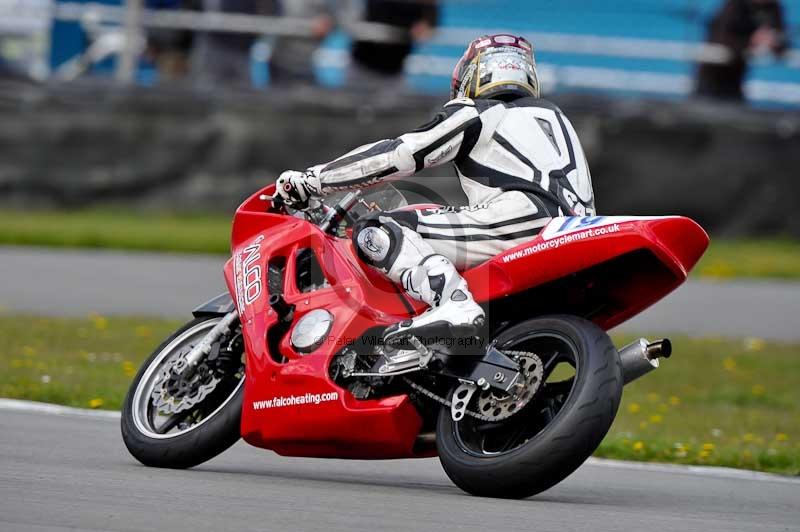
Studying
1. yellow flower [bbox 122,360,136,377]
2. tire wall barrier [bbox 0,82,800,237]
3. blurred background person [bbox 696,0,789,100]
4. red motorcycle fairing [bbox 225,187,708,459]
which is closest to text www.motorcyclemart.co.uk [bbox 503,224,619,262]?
red motorcycle fairing [bbox 225,187,708,459]

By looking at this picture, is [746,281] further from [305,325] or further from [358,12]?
[305,325]

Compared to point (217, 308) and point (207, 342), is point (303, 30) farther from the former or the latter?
point (207, 342)

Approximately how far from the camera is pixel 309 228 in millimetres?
5996

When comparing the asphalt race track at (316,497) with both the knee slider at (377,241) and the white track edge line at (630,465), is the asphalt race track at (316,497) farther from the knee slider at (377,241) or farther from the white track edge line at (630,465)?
the knee slider at (377,241)

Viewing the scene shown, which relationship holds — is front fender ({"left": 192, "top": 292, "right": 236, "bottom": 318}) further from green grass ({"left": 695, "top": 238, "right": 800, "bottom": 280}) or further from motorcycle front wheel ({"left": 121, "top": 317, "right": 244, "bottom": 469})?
green grass ({"left": 695, "top": 238, "right": 800, "bottom": 280})

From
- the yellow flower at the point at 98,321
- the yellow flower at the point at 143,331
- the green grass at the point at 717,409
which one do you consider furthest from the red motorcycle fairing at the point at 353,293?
the yellow flower at the point at 98,321

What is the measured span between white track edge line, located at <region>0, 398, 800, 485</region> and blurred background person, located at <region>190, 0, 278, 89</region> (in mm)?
8563

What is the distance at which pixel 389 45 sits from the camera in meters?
15.7

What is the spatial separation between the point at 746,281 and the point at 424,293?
9352 mm

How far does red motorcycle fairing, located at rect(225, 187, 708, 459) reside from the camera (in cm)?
513

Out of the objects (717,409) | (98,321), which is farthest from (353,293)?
(98,321)

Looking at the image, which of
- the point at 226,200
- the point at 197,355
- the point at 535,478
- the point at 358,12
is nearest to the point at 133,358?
the point at 197,355

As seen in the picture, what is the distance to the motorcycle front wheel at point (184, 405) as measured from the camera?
5797mm

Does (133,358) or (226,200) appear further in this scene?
(226,200)
